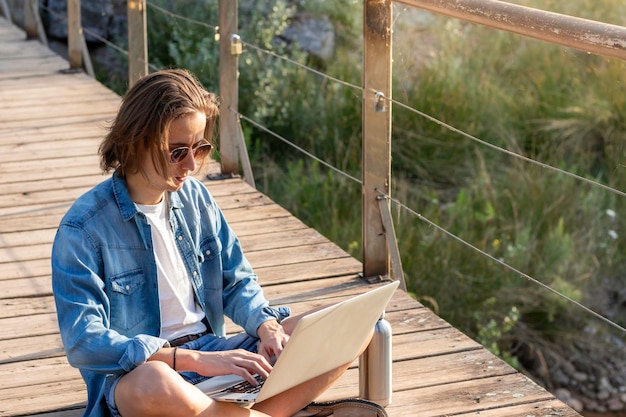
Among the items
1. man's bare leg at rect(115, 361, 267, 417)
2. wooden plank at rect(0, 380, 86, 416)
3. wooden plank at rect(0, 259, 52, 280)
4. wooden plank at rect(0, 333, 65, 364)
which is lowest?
wooden plank at rect(0, 259, 52, 280)

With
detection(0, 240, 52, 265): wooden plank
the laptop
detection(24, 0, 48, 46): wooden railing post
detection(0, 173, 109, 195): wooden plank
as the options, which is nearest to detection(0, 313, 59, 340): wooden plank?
detection(0, 240, 52, 265): wooden plank

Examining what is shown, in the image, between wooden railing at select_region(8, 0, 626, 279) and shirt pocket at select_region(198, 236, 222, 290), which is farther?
shirt pocket at select_region(198, 236, 222, 290)

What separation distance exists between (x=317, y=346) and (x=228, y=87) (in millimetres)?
2253

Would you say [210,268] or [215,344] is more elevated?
[210,268]

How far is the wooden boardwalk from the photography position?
8.07 ft

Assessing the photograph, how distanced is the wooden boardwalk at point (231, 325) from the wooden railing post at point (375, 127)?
0.11 m

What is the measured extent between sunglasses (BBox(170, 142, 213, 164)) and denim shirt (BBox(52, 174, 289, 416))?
5.8 inches

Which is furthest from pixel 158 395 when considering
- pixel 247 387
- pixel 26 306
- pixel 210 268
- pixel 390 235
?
pixel 390 235

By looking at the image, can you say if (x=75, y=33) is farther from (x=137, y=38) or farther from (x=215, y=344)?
(x=215, y=344)

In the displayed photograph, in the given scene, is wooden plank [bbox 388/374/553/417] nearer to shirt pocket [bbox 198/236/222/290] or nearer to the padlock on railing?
shirt pocket [bbox 198/236/222/290]

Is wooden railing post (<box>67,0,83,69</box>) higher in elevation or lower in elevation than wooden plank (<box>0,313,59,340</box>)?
higher

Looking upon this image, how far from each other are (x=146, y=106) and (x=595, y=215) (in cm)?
411

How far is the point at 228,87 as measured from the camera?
412 cm

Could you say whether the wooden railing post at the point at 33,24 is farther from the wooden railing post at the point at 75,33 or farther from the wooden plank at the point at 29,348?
the wooden plank at the point at 29,348
